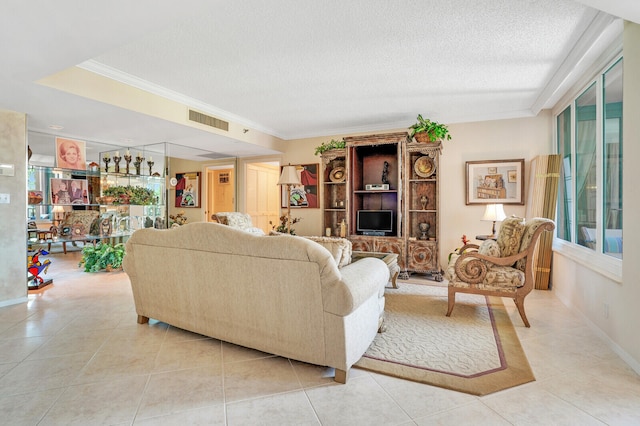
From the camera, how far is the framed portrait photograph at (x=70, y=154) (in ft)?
15.4

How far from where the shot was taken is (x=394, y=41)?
9.22 ft

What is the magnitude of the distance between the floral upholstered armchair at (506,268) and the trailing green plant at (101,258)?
5264 mm

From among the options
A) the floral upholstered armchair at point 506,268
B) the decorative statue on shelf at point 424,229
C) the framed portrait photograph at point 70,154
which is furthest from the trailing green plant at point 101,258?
the floral upholstered armchair at point 506,268


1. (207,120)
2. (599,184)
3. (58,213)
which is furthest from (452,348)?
(58,213)

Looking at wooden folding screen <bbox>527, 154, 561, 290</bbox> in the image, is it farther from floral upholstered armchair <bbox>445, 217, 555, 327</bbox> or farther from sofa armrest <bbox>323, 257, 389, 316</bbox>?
sofa armrest <bbox>323, 257, 389, 316</bbox>

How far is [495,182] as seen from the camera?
16.2 feet

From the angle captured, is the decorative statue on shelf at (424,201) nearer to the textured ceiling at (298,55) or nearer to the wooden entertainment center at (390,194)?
the wooden entertainment center at (390,194)

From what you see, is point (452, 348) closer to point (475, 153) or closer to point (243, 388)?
point (243, 388)

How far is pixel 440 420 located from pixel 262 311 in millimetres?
1232

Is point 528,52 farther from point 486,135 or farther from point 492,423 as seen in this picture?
point 492,423

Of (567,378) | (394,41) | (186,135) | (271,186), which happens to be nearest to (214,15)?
(394,41)

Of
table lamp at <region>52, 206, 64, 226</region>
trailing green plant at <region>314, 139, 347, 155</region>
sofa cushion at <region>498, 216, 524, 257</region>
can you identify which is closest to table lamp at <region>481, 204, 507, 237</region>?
sofa cushion at <region>498, 216, 524, 257</region>

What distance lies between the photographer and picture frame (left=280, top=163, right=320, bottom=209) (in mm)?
6320

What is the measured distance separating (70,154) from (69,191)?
0.57m
